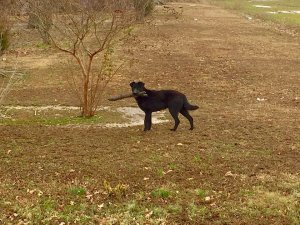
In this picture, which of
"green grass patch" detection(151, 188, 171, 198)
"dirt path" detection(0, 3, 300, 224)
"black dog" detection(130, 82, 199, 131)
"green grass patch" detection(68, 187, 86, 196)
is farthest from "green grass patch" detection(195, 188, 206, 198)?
"black dog" detection(130, 82, 199, 131)

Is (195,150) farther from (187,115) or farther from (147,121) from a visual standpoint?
(147,121)

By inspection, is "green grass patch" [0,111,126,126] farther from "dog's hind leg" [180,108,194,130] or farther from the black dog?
"dog's hind leg" [180,108,194,130]

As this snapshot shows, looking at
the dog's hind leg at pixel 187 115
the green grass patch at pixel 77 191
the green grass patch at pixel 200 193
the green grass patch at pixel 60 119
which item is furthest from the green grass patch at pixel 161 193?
the green grass patch at pixel 60 119

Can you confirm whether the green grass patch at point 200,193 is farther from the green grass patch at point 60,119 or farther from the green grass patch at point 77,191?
the green grass patch at point 60,119

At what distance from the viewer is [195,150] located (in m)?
8.93

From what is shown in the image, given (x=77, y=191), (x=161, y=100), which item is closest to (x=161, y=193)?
(x=77, y=191)

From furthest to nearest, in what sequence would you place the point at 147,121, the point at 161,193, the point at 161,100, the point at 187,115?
the point at 187,115
the point at 147,121
the point at 161,100
the point at 161,193

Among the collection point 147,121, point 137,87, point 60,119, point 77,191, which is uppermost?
point 137,87

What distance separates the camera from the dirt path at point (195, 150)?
280 inches

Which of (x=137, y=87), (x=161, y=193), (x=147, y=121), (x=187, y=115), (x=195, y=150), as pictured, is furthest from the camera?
(x=187, y=115)

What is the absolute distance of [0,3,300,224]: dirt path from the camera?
7.11 meters

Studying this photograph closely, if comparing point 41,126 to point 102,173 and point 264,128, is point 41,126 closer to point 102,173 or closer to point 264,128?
point 102,173

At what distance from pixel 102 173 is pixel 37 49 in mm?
16204

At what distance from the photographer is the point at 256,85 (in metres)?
A: 15.5
